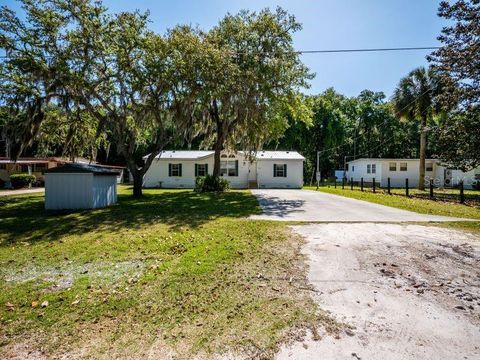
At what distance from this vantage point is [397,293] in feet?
14.5

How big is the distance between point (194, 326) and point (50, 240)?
565cm

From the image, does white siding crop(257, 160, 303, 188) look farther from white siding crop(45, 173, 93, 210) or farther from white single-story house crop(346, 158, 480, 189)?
white siding crop(45, 173, 93, 210)

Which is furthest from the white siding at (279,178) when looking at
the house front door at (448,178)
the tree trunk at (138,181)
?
the house front door at (448,178)

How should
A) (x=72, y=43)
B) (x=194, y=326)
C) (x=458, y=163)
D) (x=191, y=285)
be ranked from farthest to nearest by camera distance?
(x=458, y=163) < (x=72, y=43) < (x=191, y=285) < (x=194, y=326)

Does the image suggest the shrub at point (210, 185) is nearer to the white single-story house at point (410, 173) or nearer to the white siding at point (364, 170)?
the white siding at point (364, 170)

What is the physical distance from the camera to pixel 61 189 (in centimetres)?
1224

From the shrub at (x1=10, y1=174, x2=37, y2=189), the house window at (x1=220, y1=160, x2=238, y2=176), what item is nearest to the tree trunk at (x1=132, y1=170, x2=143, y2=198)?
the house window at (x1=220, y1=160, x2=238, y2=176)

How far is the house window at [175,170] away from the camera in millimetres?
26719

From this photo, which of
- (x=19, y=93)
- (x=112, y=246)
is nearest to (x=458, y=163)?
(x=112, y=246)

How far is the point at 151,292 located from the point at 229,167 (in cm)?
2241

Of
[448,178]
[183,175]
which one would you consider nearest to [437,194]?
[448,178]

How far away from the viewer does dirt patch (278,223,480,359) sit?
3.17m

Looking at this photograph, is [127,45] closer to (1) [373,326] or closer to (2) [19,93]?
(2) [19,93]

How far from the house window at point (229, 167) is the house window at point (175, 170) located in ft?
12.0
